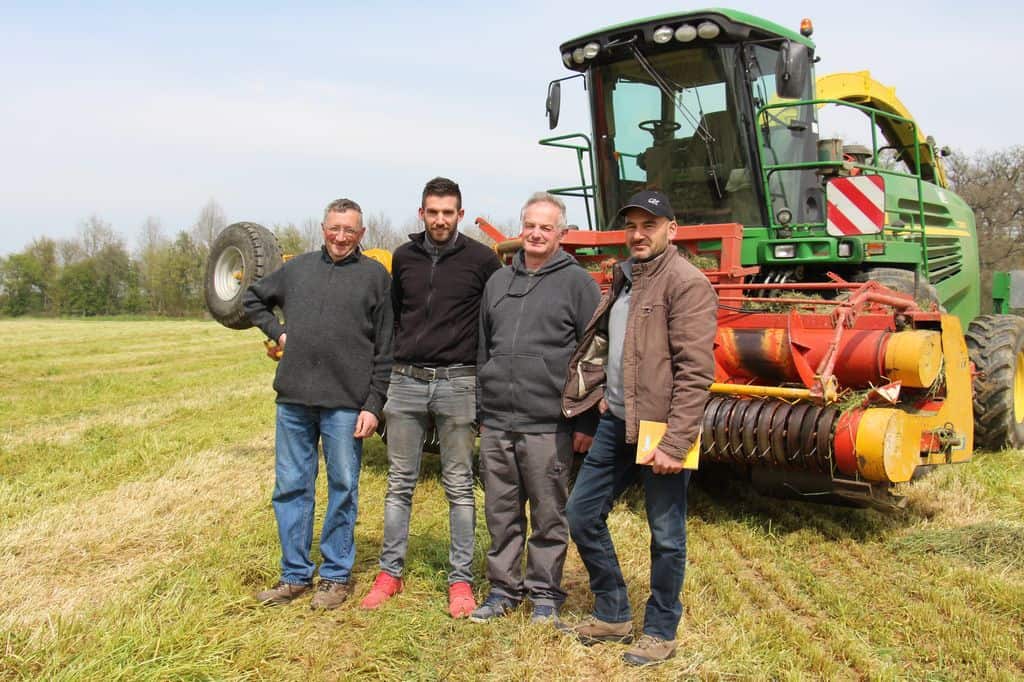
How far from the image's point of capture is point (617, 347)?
3.58 m

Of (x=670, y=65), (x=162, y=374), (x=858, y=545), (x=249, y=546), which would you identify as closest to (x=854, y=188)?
(x=670, y=65)

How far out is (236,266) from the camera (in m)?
7.55

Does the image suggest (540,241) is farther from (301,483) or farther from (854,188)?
(854,188)

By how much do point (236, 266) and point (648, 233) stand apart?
16.1ft

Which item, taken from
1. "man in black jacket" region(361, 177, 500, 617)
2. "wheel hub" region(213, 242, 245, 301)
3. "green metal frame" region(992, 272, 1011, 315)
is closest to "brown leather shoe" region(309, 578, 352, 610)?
"man in black jacket" region(361, 177, 500, 617)

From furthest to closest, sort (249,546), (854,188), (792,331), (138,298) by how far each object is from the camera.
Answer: (138,298) → (854,188) → (792,331) → (249,546)

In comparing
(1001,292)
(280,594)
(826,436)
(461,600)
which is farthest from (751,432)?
(1001,292)

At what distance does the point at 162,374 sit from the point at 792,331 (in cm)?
1275

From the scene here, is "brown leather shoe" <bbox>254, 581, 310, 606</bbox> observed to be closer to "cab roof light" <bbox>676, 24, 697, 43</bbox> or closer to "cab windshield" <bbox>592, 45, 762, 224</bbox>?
"cab windshield" <bbox>592, 45, 762, 224</bbox>

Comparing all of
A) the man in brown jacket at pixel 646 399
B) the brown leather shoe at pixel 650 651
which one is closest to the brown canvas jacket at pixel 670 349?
the man in brown jacket at pixel 646 399

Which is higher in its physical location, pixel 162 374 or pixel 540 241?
pixel 540 241

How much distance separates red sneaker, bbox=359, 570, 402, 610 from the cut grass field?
71 millimetres

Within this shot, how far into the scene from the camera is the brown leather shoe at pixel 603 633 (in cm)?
368

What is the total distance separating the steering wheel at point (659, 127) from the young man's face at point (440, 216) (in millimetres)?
3688
